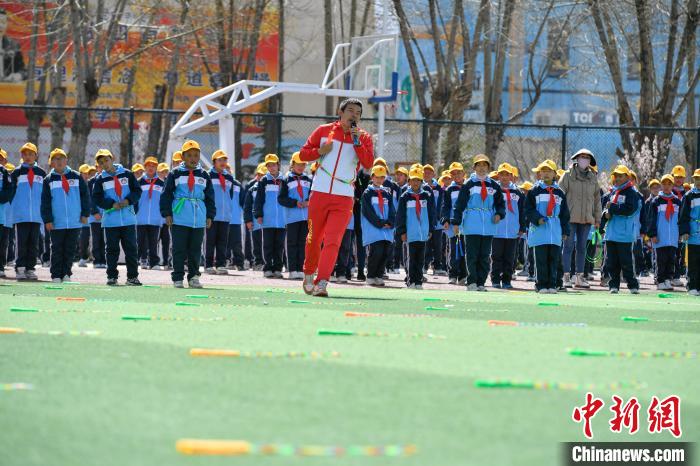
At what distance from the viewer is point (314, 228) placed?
15.4 metres

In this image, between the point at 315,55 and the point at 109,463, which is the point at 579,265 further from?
the point at 315,55

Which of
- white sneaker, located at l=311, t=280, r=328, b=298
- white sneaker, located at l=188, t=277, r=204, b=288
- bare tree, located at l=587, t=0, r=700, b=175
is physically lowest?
white sneaker, located at l=188, t=277, r=204, b=288

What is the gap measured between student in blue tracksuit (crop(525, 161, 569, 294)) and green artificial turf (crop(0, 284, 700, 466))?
6.89m

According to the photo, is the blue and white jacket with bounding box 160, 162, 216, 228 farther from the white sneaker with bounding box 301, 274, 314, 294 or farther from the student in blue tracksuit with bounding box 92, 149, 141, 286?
the white sneaker with bounding box 301, 274, 314, 294

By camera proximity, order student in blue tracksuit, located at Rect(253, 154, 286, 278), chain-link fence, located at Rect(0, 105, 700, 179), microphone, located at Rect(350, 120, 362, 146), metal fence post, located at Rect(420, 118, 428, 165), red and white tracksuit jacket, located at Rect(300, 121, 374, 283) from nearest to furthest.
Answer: microphone, located at Rect(350, 120, 362, 146) → red and white tracksuit jacket, located at Rect(300, 121, 374, 283) → student in blue tracksuit, located at Rect(253, 154, 286, 278) → metal fence post, located at Rect(420, 118, 428, 165) → chain-link fence, located at Rect(0, 105, 700, 179)

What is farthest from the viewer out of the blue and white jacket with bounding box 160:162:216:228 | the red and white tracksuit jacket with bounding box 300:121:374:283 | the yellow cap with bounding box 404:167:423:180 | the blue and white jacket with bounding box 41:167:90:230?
the yellow cap with bounding box 404:167:423:180

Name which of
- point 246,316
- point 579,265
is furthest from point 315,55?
point 246,316

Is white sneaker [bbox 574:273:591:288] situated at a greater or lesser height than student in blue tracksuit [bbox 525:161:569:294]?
lesser

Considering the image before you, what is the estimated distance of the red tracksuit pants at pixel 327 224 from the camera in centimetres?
1516

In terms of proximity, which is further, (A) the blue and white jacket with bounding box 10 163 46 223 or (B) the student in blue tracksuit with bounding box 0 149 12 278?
(A) the blue and white jacket with bounding box 10 163 46 223

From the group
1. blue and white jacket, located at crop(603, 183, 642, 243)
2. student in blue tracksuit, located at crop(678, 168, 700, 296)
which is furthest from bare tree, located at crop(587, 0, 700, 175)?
blue and white jacket, located at crop(603, 183, 642, 243)

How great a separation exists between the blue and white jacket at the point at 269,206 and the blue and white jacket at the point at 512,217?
4115 mm

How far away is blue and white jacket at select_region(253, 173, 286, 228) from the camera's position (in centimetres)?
2416

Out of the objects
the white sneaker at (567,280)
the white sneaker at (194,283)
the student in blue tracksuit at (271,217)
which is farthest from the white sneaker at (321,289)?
the student in blue tracksuit at (271,217)
